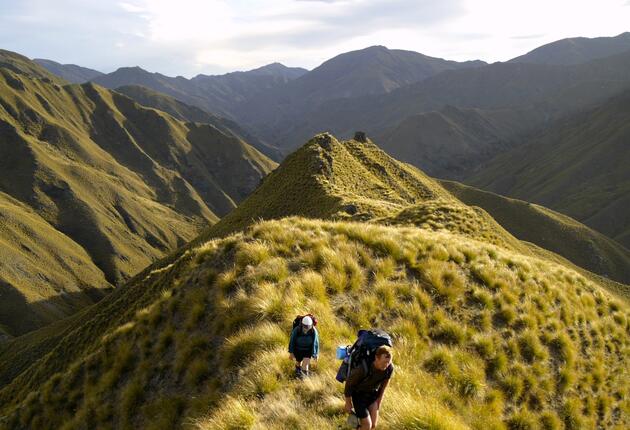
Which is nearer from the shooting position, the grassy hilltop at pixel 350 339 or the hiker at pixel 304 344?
the hiker at pixel 304 344

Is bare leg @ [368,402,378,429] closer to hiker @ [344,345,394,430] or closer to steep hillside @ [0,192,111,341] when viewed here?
hiker @ [344,345,394,430]

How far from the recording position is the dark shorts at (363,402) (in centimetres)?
736

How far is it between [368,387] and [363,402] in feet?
1.01

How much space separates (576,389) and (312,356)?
402 inches

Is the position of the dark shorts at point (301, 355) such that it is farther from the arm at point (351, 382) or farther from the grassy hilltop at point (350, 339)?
the arm at point (351, 382)

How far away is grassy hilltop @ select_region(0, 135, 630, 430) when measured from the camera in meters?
9.64

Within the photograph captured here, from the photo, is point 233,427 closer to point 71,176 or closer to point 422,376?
point 422,376

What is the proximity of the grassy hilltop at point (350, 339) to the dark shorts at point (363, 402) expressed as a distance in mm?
784

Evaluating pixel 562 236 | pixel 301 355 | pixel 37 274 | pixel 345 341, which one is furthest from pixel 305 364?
pixel 562 236

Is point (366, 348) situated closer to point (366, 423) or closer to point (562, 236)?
point (366, 423)

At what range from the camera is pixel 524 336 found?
14570mm

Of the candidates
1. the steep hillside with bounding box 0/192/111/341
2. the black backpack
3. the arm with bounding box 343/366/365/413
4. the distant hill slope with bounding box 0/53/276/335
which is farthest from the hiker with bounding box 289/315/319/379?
the distant hill slope with bounding box 0/53/276/335

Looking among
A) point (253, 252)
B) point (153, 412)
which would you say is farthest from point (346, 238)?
point (153, 412)

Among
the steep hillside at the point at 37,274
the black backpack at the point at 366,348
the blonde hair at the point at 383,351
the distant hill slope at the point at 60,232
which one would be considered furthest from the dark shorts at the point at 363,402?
the distant hill slope at the point at 60,232
